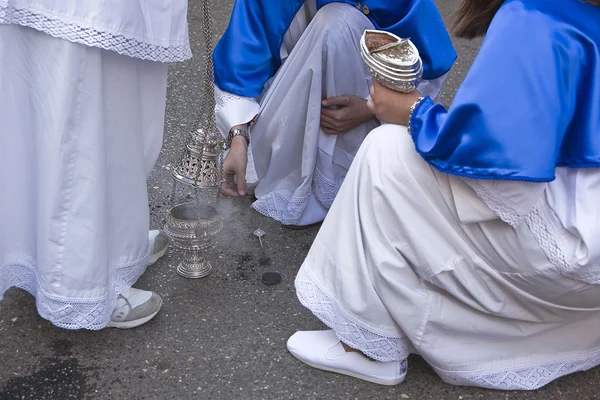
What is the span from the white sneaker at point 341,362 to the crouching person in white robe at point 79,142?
53 centimetres

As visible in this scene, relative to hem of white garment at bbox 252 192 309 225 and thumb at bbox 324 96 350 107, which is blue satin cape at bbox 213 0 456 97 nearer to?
thumb at bbox 324 96 350 107

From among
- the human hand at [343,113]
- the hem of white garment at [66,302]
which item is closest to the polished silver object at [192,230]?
the hem of white garment at [66,302]

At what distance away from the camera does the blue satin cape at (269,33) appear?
274cm

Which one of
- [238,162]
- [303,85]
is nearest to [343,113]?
[303,85]

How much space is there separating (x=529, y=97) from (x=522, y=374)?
0.84 meters

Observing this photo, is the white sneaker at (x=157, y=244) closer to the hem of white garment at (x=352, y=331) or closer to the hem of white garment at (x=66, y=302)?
the hem of white garment at (x=66, y=302)

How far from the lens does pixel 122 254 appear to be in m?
2.30

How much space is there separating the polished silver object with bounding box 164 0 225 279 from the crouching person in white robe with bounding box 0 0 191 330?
0.13 metres

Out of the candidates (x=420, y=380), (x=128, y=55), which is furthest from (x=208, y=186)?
(x=420, y=380)

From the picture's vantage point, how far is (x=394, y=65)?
205 centimetres

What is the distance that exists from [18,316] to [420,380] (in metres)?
1.19

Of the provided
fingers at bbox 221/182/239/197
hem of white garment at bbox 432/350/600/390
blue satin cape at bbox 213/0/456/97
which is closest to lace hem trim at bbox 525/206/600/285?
Answer: hem of white garment at bbox 432/350/600/390

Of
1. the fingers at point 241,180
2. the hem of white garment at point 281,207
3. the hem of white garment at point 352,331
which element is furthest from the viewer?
the hem of white garment at point 281,207

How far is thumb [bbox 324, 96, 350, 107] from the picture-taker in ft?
9.16
